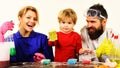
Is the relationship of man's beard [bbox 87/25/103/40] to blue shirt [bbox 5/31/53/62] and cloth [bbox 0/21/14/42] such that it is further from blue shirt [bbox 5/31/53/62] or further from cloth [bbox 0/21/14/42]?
cloth [bbox 0/21/14/42]

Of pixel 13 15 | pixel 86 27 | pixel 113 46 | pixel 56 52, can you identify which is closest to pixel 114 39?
pixel 113 46

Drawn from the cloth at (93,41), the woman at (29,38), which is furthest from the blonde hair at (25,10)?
the cloth at (93,41)

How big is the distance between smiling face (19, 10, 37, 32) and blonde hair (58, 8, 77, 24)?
0.12m

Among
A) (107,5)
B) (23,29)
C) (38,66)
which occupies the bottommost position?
(38,66)

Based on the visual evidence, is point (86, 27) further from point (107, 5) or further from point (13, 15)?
point (13, 15)

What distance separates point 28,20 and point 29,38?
8 centimetres

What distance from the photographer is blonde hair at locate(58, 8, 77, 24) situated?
3.51ft

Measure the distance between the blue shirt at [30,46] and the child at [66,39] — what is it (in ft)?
0.11

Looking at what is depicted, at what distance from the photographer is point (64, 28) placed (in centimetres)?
108

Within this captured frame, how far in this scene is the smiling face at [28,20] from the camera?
108 cm

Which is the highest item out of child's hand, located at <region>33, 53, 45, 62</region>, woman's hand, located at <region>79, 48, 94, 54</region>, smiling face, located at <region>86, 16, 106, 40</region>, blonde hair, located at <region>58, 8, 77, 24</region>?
blonde hair, located at <region>58, 8, 77, 24</region>

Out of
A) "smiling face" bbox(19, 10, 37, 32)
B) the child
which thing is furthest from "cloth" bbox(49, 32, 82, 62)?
"smiling face" bbox(19, 10, 37, 32)

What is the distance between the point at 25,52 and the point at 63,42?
0.59ft

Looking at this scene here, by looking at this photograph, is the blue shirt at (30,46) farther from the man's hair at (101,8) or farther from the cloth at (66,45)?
the man's hair at (101,8)
